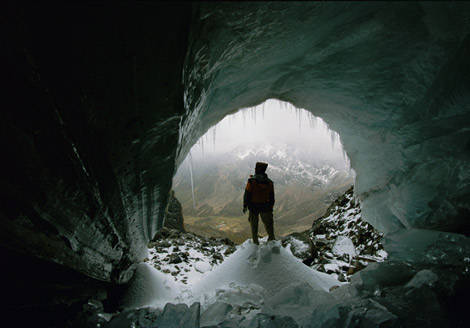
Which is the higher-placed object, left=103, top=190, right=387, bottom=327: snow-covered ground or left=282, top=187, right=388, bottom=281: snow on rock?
left=282, top=187, right=388, bottom=281: snow on rock

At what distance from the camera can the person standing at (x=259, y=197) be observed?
3.82 meters

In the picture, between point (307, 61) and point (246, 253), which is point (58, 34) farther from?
point (246, 253)

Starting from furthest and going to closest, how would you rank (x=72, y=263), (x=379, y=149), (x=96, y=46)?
(x=379, y=149) < (x=72, y=263) < (x=96, y=46)

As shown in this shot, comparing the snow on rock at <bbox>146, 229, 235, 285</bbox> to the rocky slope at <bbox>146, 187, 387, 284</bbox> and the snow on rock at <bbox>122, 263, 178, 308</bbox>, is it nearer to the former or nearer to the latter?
the rocky slope at <bbox>146, 187, 387, 284</bbox>

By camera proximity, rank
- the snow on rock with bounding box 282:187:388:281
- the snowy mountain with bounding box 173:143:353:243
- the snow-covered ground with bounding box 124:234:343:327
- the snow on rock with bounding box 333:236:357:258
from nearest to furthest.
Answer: the snow-covered ground with bounding box 124:234:343:327 → the snow on rock with bounding box 282:187:388:281 → the snow on rock with bounding box 333:236:357:258 → the snowy mountain with bounding box 173:143:353:243

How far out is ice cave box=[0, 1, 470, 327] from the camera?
1.11 m

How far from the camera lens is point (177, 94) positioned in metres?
1.55

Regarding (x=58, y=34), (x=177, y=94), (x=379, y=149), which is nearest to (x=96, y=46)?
(x=58, y=34)

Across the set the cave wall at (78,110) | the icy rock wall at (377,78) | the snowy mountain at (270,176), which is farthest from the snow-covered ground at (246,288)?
the snowy mountain at (270,176)

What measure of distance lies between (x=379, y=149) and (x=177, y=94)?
11.0 feet

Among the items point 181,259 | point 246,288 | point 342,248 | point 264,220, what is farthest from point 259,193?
point 181,259

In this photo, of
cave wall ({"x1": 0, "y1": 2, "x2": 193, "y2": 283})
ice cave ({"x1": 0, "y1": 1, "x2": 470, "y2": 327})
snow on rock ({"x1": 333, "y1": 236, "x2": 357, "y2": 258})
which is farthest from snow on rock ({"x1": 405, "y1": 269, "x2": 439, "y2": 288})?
snow on rock ({"x1": 333, "y1": 236, "x2": 357, "y2": 258})

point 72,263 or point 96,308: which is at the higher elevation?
point 72,263

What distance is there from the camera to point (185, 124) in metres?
2.17
